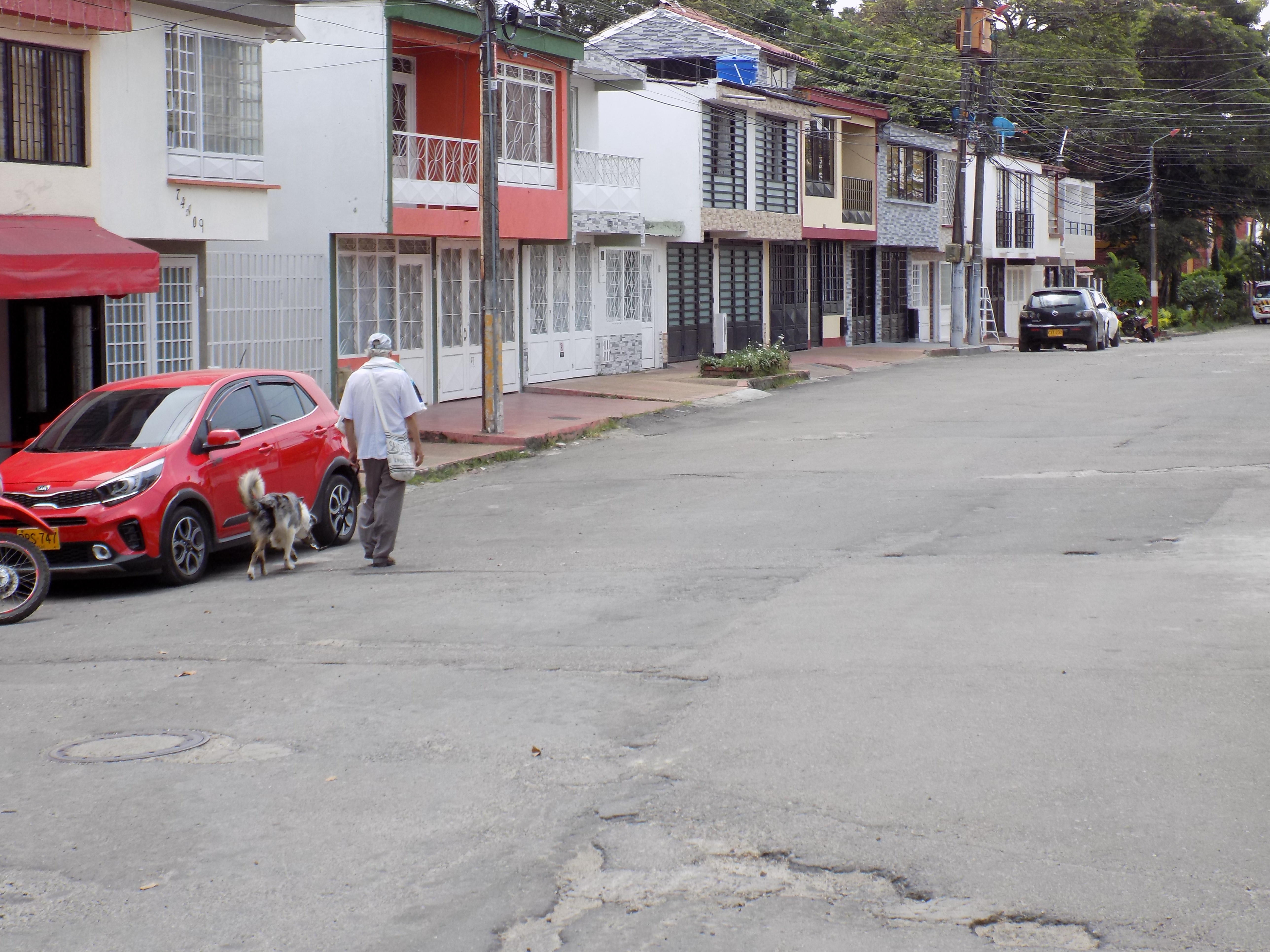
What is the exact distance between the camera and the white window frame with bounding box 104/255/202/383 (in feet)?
59.7

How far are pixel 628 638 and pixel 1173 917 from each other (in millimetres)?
4301

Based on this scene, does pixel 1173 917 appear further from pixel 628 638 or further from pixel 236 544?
pixel 236 544

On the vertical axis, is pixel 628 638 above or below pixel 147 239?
below

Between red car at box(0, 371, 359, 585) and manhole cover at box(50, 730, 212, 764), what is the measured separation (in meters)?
4.18

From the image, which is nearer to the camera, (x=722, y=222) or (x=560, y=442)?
(x=560, y=442)

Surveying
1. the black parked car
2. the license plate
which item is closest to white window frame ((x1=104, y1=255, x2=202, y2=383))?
the license plate

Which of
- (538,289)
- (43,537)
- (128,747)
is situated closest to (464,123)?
(538,289)

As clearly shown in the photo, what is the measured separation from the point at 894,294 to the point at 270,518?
38.3 m

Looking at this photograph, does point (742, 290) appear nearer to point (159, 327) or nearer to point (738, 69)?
point (738, 69)

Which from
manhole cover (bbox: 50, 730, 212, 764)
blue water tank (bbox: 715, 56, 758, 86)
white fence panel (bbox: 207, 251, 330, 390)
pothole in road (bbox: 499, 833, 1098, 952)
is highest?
blue water tank (bbox: 715, 56, 758, 86)

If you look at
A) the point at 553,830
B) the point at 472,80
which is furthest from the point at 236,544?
the point at 472,80

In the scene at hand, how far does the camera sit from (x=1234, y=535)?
1139 centimetres

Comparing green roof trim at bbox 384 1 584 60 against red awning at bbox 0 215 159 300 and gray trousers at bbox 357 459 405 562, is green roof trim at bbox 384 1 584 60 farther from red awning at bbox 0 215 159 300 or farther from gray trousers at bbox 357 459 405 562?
gray trousers at bbox 357 459 405 562

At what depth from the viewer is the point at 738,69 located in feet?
115
